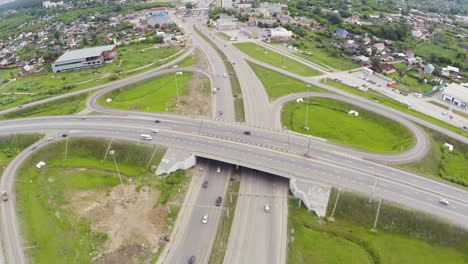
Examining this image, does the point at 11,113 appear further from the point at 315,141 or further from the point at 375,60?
the point at 375,60

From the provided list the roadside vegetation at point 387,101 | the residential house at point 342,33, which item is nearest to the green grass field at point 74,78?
the roadside vegetation at point 387,101

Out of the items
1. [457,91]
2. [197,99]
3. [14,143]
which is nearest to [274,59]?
[197,99]

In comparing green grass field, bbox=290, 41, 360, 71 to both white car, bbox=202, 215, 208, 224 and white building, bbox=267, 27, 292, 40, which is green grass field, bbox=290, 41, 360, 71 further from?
white car, bbox=202, 215, 208, 224

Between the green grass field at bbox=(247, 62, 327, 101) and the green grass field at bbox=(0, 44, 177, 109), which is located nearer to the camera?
the green grass field at bbox=(247, 62, 327, 101)

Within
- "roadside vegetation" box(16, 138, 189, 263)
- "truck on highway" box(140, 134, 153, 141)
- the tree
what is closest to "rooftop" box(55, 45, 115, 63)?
"roadside vegetation" box(16, 138, 189, 263)

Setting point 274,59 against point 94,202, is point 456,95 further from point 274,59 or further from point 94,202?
point 94,202

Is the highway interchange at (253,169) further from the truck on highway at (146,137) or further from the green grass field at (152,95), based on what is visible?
the green grass field at (152,95)
